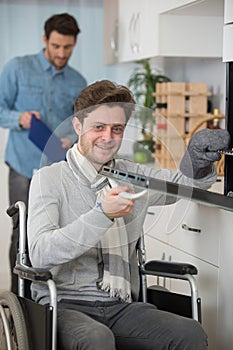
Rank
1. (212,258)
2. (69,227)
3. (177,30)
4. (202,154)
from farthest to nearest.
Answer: (177,30), (212,258), (202,154), (69,227)

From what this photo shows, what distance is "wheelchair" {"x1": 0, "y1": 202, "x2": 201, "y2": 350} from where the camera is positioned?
197cm

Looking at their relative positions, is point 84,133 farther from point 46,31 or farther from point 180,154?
point 46,31

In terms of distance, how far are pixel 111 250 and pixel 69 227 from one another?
19 cm

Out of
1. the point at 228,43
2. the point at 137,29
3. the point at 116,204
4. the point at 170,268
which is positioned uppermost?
the point at 137,29

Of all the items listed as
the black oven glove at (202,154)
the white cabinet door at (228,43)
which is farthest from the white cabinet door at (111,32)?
the black oven glove at (202,154)

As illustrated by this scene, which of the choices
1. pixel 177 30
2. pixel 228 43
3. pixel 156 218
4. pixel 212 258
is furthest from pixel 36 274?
pixel 177 30

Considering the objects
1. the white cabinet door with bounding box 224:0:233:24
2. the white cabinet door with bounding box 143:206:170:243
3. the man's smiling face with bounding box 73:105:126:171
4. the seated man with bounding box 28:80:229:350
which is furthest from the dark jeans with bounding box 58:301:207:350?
the white cabinet door with bounding box 224:0:233:24

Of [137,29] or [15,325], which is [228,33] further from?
[137,29]

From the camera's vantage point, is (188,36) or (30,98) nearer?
(188,36)

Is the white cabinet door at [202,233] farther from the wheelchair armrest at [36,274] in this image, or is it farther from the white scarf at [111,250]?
the wheelchair armrest at [36,274]

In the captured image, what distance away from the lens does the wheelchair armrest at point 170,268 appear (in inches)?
88.7

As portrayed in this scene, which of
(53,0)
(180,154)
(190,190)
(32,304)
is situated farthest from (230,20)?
(53,0)

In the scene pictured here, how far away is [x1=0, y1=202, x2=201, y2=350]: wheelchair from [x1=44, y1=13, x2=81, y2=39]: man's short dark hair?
214 centimetres

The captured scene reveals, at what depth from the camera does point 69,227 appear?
2.05 metres
